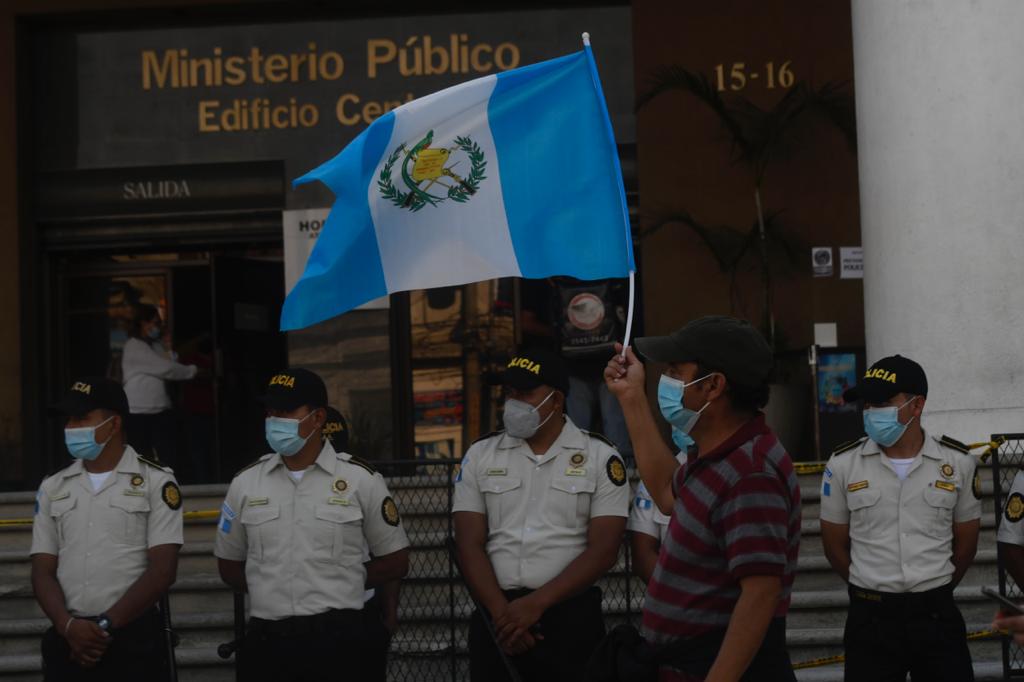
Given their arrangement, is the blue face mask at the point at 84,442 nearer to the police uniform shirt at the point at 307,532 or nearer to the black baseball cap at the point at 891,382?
the police uniform shirt at the point at 307,532

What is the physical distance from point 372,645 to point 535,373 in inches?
51.3

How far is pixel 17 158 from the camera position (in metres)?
12.8

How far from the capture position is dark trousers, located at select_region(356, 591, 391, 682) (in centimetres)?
606

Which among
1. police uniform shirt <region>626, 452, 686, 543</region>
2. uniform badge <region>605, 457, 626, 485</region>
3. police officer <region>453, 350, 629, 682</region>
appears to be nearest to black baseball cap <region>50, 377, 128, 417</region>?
police officer <region>453, 350, 629, 682</region>

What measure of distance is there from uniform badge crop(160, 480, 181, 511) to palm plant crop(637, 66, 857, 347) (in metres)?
5.90

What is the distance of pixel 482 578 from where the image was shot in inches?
239

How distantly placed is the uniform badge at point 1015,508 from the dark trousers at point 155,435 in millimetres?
7551

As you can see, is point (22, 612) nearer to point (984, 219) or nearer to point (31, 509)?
point (31, 509)

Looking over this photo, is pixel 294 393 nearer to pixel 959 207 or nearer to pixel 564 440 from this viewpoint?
pixel 564 440

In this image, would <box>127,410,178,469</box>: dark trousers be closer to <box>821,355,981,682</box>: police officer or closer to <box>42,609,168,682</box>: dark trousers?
<box>42,609,168,682</box>: dark trousers

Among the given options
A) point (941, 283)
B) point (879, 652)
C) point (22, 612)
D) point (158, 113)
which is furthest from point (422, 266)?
point (158, 113)

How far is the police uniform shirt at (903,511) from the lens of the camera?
6262mm

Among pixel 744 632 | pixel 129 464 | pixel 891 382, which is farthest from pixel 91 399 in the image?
pixel 744 632

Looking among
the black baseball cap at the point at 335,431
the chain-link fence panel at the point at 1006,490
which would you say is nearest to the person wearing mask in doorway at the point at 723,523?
the chain-link fence panel at the point at 1006,490
